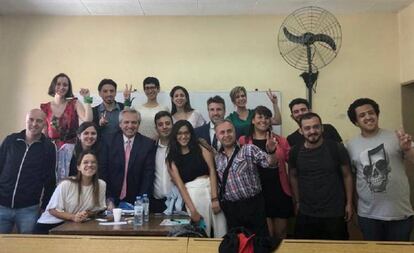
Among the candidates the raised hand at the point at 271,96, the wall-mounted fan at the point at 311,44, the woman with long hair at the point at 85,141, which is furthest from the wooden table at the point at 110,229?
the wall-mounted fan at the point at 311,44

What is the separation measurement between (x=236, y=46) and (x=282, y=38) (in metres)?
0.49

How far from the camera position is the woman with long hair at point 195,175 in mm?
2846

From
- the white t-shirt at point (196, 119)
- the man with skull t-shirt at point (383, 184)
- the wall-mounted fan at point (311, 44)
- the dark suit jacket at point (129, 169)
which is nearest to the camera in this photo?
the man with skull t-shirt at point (383, 184)

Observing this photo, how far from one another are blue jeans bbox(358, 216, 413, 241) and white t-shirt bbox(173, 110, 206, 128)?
5.34 ft

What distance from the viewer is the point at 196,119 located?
3568 millimetres

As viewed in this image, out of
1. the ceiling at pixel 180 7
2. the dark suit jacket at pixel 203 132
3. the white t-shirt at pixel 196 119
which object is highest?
the ceiling at pixel 180 7

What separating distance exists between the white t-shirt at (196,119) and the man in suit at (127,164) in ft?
1.59

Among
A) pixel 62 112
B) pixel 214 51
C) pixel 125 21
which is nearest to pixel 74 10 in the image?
pixel 125 21

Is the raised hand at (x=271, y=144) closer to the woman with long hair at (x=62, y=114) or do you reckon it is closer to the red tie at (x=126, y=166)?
the red tie at (x=126, y=166)

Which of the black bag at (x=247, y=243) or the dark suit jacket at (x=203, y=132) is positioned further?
the dark suit jacket at (x=203, y=132)

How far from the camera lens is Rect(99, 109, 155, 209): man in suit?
3.09 meters

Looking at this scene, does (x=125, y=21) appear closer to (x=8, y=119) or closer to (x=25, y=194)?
(x=8, y=119)

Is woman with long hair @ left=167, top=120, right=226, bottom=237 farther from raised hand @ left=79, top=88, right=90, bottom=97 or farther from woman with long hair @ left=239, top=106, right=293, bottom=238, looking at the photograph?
raised hand @ left=79, top=88, right=90, bottom=97

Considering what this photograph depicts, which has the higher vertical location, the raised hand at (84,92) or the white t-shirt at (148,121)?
the raised hand at (84,92)
